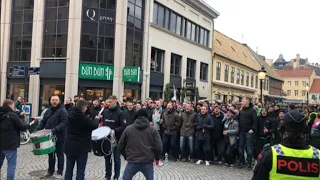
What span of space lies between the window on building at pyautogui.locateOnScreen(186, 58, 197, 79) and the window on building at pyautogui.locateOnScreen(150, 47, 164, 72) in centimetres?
492

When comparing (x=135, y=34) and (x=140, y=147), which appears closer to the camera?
(x=140, y=147)

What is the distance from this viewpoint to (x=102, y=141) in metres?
7.40

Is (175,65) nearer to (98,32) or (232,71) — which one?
(98,32)

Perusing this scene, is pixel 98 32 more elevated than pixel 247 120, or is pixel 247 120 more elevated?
pixel 98 32

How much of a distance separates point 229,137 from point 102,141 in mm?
4621

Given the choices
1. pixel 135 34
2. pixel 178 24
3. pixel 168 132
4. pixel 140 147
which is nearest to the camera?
pixel 140 147

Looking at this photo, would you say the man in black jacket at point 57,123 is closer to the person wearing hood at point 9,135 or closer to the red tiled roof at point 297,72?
the person wearing hood at point 9,135

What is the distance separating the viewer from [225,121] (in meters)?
10.8

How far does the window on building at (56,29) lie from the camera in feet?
74.2

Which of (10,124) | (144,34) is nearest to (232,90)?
(144,34)

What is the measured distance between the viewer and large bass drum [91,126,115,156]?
7.34 m

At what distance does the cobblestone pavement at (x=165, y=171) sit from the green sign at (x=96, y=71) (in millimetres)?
11653

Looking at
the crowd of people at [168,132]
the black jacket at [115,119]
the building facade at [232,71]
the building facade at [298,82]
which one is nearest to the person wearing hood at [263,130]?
the crowd of people at [168,132]

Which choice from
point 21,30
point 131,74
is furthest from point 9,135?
point 21,30
